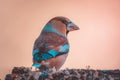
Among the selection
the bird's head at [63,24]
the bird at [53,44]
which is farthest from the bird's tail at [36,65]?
the bird's head at [63,24]

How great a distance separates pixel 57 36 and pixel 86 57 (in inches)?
14.2

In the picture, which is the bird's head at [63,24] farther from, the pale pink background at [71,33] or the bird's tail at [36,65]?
the bird's tail at [36,65]

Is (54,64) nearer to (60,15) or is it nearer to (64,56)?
(64,56)

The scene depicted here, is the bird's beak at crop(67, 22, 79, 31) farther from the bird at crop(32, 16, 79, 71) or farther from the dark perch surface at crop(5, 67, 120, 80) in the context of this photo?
the dark perch surface at crop(5, 67, 120, 80)

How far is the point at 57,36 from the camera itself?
238 cm

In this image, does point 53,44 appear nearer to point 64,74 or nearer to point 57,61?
point 57,61

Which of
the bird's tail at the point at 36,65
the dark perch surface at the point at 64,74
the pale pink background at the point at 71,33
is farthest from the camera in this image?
the pale pink background at the point at 71,33

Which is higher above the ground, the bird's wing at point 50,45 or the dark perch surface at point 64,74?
the bird's wing at point 50,45

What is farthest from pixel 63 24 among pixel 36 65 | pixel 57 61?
pixel 36 65

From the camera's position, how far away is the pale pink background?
2367 mm

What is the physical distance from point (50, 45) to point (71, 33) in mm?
272

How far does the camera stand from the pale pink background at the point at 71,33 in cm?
237

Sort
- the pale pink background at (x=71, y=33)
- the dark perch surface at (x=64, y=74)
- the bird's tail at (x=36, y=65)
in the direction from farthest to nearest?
the pale pink background at (x=71, y=33) → the bird's tail at (x=36, y=65) → the dark perch surface at (x=64, y=74)

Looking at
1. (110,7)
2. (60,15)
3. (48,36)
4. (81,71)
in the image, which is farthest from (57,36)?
(110,7)
